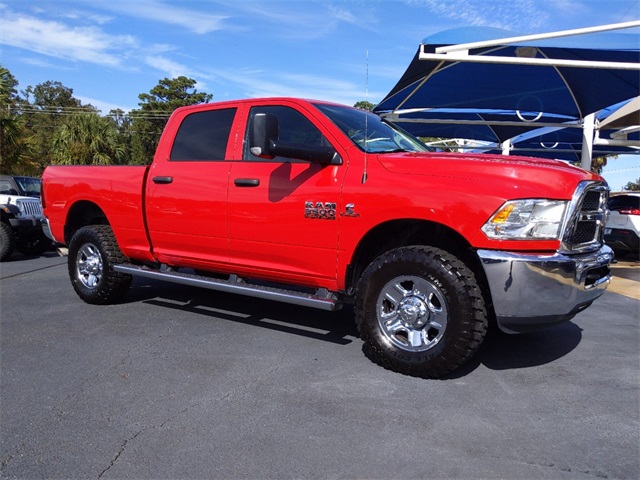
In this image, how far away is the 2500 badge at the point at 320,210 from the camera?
13.4 feet

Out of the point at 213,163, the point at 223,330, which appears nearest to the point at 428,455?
the point at 223,330

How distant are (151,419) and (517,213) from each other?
105 inches

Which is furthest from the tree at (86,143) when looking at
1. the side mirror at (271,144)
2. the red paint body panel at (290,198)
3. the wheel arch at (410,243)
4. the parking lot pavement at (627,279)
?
the wheel arch at (410,243)

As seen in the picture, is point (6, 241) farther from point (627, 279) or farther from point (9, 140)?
point (627, 279)

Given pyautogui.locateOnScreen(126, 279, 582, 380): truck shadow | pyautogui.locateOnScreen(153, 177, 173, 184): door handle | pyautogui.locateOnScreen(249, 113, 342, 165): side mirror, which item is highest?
pyautogui.locateOnScreen(249, 113, 342, 165): side mirror

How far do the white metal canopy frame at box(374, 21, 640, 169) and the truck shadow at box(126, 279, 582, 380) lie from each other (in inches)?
170

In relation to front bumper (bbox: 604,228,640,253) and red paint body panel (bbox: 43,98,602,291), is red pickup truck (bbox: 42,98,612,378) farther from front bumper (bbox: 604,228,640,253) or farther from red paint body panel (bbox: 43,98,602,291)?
front bumper (bbox: 604,228,640,253)

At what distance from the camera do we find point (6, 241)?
31.6ft

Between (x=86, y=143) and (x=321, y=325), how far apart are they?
2437cm

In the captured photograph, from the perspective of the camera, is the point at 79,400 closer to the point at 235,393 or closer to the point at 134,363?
the point at 134,363

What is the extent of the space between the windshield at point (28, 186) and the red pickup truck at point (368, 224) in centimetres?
757

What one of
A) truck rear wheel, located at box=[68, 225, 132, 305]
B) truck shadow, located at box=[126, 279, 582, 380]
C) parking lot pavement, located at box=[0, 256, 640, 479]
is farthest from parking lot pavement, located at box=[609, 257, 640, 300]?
truck rear wheel, located at box=[68, 225, 132, 305]

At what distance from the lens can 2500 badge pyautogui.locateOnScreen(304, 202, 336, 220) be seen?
4082 millimetres

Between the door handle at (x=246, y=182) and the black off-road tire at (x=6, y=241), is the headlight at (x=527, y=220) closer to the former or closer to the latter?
the door handle at (x=246, y=182)
